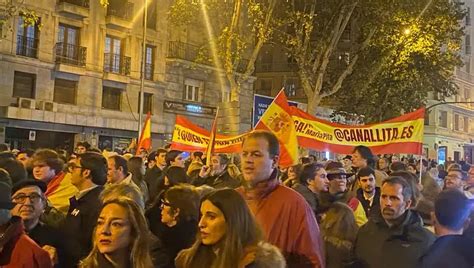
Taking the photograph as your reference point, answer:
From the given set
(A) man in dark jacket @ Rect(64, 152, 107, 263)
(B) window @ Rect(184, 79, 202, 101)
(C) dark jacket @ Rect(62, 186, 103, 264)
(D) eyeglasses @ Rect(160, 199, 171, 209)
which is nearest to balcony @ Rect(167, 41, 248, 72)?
(B) window @ Rect(184, 79, 202, 101)

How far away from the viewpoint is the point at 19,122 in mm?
27453

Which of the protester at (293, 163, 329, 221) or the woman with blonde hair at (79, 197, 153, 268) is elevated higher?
the protester at (293, 163, 329, 221)

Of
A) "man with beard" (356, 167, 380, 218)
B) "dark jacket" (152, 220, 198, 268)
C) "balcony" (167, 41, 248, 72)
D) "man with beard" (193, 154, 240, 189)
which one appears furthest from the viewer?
"balcony" (167, 41, 248, 72)

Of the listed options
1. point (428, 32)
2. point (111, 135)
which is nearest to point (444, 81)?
point (428, 32)

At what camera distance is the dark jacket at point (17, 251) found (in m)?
3.64

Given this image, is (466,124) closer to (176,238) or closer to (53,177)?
(53,177)

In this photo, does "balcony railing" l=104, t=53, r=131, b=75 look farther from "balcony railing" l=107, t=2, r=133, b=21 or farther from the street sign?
the street sign

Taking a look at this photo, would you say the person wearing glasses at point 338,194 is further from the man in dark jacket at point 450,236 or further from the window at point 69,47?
the window at point 69,47

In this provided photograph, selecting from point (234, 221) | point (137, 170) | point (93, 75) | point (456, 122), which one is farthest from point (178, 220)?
point (456, 122)

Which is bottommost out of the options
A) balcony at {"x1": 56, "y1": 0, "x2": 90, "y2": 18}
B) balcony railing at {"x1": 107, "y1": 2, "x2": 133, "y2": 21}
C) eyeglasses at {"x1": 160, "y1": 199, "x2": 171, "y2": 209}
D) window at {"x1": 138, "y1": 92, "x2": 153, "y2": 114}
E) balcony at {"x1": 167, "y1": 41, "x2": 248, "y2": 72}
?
eyeglasses at {"x1": 160, "y1": 199, "x2": 171, "y2": 209}

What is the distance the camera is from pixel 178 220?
481 cm

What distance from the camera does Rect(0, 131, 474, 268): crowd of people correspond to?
3322mm

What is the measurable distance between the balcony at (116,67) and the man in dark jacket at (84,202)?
84.9ft

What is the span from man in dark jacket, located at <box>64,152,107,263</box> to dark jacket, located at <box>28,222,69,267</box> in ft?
0.30
